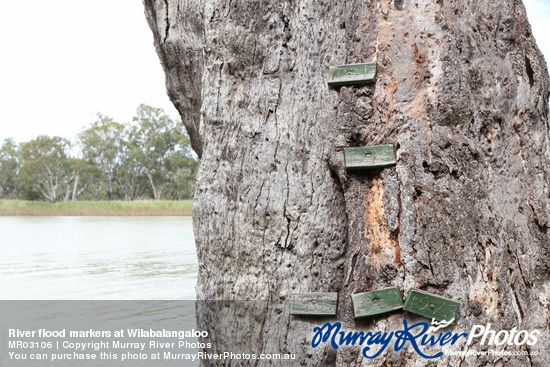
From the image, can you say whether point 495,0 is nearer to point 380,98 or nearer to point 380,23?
point 380,23

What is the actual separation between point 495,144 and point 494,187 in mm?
177

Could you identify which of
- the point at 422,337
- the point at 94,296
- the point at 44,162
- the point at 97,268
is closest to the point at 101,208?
the point at 44,162

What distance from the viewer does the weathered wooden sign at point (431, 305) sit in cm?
192

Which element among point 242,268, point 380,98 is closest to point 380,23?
point 380,98

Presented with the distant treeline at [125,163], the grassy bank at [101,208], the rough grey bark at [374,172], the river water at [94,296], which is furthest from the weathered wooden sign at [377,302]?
the distant treeline at [125,163]

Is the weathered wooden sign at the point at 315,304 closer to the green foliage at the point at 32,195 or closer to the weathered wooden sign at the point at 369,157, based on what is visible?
the weathered wooden sign at the point at 369,157

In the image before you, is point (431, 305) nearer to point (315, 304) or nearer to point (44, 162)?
point (315, 304)

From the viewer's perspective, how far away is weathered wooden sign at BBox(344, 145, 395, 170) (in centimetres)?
204

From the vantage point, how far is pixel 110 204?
24.5 meters

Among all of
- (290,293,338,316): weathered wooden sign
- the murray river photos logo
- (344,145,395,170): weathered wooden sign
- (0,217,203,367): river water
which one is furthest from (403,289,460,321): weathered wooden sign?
(0,217,203,367): river water

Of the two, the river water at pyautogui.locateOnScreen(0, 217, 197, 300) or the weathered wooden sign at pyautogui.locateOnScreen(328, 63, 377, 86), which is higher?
the weathered wooden sign at pyautogui.locateOnScreen(328, 63, 377, 86)

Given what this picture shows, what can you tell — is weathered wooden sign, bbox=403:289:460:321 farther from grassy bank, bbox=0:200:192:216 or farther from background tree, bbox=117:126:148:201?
background tree, bbox=117:126:148:201

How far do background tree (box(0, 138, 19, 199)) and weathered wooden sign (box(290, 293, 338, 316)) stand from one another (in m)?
44.7

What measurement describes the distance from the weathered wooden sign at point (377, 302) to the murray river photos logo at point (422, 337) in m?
0.08
